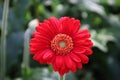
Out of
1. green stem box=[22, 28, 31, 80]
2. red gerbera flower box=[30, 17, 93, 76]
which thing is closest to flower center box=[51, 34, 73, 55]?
red gerbera flower box=[30, 17, 93, 76]

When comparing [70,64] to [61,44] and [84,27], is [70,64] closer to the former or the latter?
[61,44]

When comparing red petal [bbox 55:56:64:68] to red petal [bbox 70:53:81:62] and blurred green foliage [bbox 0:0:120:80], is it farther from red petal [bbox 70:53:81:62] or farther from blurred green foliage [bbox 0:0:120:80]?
blurred green foliage [bbox 0:0:120:80]

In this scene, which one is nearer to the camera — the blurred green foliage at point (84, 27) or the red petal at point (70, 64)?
the red petal at point (70, 64)

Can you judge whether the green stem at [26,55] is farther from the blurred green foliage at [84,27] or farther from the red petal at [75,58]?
the red petal at [75,58]

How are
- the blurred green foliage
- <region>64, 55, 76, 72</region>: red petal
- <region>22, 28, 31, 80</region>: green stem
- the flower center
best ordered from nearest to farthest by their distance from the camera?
<region>64, 55, 76, 72</region>: red petal → the flower center → <region>22, 28, 31, 80</region>: green stem → the blurred green foliage

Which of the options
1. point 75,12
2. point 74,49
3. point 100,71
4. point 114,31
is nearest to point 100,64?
point 100,71

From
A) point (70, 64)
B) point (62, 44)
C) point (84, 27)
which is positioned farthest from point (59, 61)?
point (84, 27)

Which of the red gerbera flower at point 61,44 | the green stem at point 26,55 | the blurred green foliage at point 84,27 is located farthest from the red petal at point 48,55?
the blurred green foliage at point 84,27
